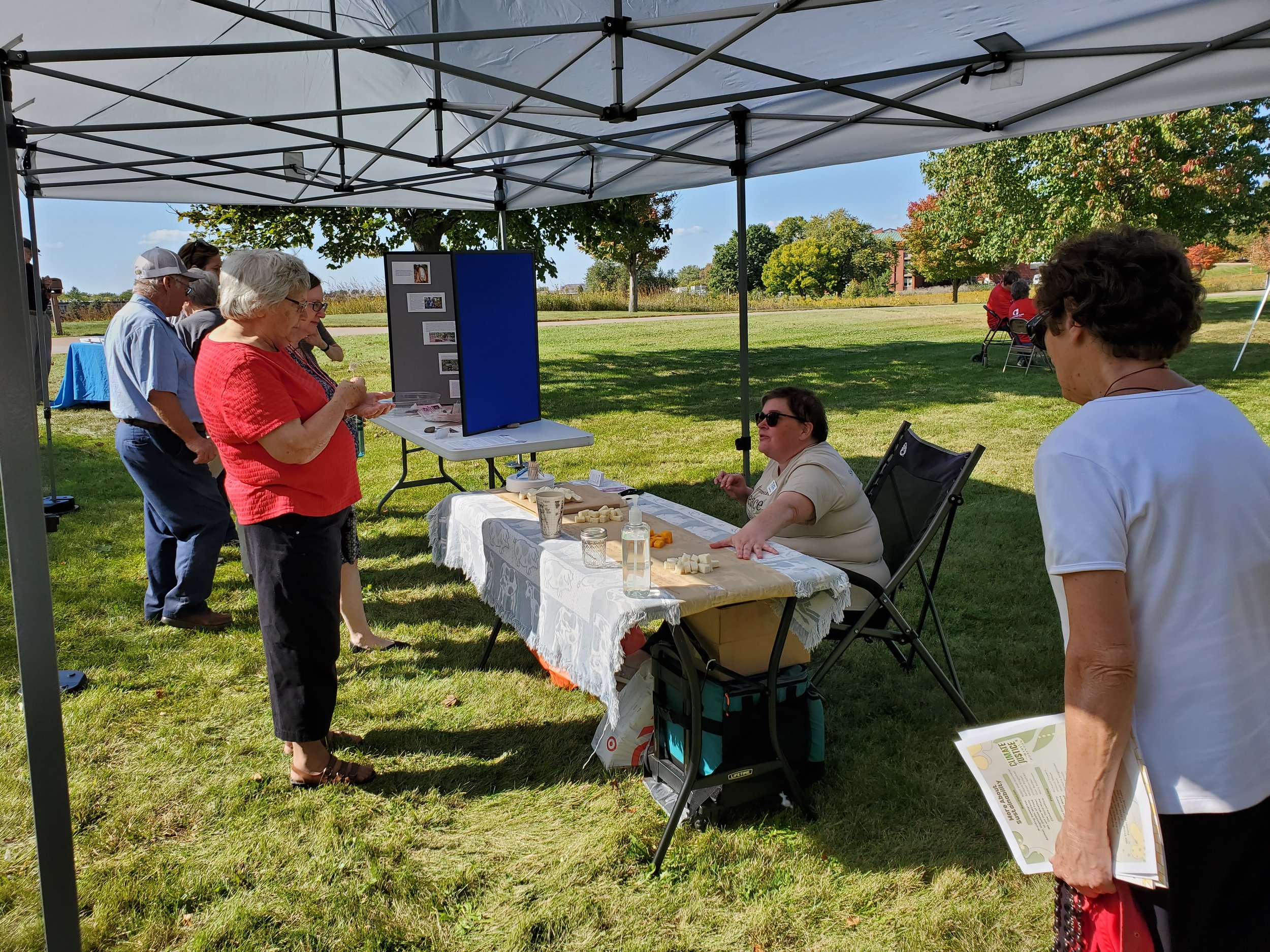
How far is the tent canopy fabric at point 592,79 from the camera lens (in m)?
3.21

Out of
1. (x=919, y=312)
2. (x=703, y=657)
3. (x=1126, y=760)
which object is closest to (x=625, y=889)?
(x=703, y=657)

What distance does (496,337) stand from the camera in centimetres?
505

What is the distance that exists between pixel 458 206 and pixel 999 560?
4.98 meters

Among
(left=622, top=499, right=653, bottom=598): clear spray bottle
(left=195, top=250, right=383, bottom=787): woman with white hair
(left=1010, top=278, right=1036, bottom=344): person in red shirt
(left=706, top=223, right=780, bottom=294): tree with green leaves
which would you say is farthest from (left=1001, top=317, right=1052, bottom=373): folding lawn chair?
(left=706, top=223, right=780, bottom=294): tree with green leaves

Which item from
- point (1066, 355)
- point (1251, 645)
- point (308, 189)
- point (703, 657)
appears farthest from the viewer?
point (308, 189)

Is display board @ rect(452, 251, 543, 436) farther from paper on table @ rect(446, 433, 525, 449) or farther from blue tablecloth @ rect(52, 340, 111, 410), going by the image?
blue tablecloth @ rect(52, 340, 111, 410)

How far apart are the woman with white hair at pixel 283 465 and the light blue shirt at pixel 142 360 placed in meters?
1.63

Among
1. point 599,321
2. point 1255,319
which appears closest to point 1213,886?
point 1255,319

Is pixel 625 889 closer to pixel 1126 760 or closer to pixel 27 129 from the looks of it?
pixel 1126 760

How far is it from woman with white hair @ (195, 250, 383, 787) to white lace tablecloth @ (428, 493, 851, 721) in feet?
2.07

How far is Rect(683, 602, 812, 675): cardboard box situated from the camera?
112 inches

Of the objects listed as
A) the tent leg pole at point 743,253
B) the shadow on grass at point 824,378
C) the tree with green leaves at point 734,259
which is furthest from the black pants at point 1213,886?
the tree with green leaves at point 734,259

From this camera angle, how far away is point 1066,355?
4.57 ft

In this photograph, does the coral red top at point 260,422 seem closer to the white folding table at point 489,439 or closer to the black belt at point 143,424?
the white folding table at point 489,439
